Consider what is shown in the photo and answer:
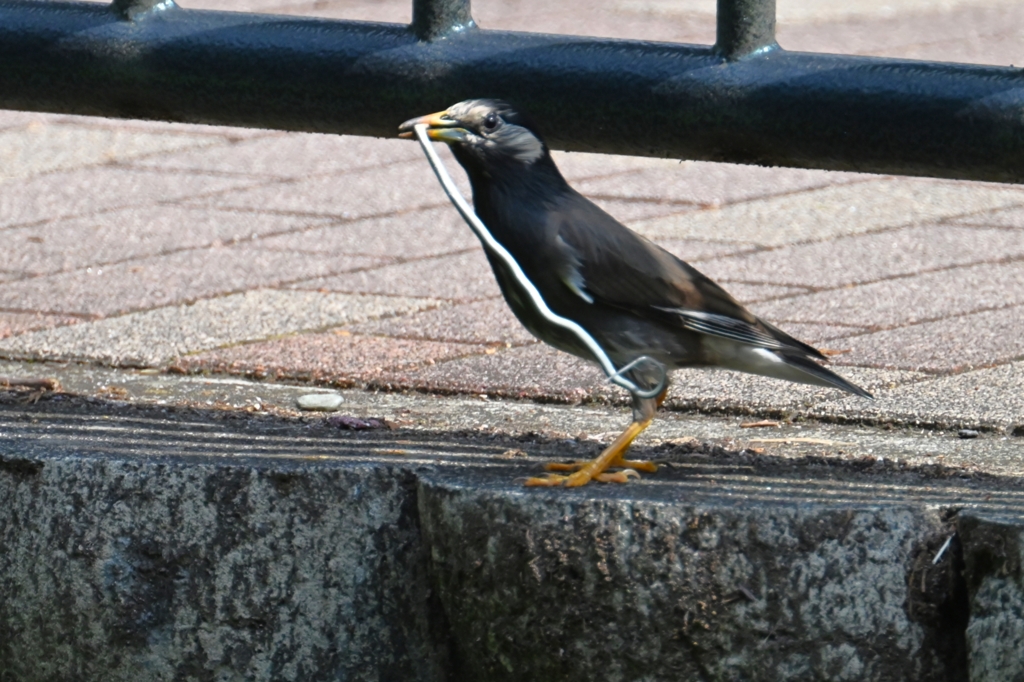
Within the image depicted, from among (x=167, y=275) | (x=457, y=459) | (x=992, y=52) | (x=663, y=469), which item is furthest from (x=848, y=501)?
(x=992, y=52)

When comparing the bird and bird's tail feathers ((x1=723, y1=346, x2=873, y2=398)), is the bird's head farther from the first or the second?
bird's tail feathers ((x1=723, y1=346, x2=873, y2=398))

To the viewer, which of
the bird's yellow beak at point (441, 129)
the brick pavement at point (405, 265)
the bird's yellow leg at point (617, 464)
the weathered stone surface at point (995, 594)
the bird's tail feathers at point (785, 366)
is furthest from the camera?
the brick pavement at point (405, 265)

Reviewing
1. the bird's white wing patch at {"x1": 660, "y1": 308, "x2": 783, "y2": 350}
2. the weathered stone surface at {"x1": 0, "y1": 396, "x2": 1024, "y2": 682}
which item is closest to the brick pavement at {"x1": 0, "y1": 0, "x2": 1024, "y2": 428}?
the bird's white wing patch at {"x1": 660, "y1": 308, "x2": 783, "y2": 350}

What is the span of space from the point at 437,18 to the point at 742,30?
39cm

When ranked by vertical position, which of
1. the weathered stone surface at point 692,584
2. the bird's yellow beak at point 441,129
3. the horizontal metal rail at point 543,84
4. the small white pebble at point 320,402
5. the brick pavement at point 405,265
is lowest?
the brick pavement at point 405,265

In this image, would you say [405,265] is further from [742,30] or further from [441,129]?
[742,30]

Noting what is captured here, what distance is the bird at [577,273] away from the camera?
6.61 ft

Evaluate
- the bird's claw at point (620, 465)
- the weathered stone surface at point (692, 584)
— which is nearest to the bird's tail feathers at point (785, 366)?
the bird's claw at point (620, 465)

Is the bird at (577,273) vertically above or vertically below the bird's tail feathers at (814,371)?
above

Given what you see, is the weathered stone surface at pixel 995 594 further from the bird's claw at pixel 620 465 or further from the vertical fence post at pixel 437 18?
the vertical fence post at pixel 437 18

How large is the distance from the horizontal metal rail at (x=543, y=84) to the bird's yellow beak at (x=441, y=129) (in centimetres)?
5

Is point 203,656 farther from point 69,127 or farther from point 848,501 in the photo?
point 69,127

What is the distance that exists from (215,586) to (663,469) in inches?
24.6

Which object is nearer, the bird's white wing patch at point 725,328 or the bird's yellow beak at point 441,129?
the bird's yellow beak at point 441,129
